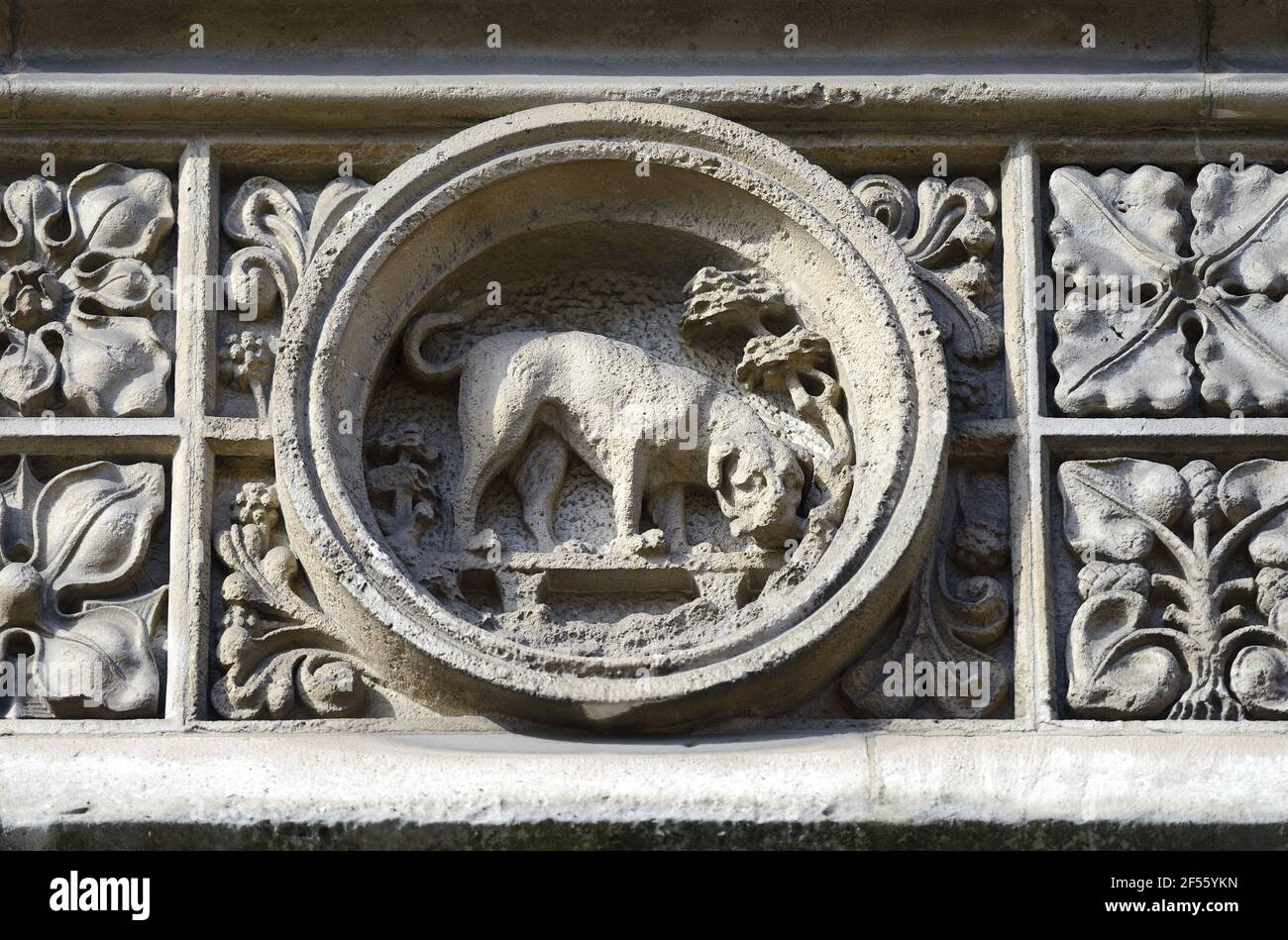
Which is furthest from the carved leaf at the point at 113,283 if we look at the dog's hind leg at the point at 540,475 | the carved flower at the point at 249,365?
the dog's hind leg at the point at 540,475

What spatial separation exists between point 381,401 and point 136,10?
107 centimetres

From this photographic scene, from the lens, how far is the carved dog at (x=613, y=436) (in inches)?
195

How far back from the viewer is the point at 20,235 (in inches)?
204

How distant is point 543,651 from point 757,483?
60 centimetres

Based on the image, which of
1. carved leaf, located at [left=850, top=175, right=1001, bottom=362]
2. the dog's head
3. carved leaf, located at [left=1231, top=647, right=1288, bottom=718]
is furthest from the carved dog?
carved leaf, located at [left=1231, top=647, right=1288, bottom=718]

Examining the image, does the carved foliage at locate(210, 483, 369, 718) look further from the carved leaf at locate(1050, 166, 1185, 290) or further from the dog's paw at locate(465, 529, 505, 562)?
the carved leaf at locate(1050, 166, 1185, 290)

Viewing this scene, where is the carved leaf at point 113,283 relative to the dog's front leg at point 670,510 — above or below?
above

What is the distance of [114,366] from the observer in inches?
198

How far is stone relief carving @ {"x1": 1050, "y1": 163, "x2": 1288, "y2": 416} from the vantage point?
5023 millimetres

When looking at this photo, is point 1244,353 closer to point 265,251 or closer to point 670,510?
point 670,510

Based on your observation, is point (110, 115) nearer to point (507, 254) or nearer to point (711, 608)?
A: point (507, 254)

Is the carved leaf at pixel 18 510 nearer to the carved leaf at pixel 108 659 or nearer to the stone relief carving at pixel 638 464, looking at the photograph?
the carved leaf at pixel 108 659

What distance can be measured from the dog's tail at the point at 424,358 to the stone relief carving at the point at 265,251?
0.28 meters

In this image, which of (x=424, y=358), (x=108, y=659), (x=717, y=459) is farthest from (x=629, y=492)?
(x=108, y=659)
